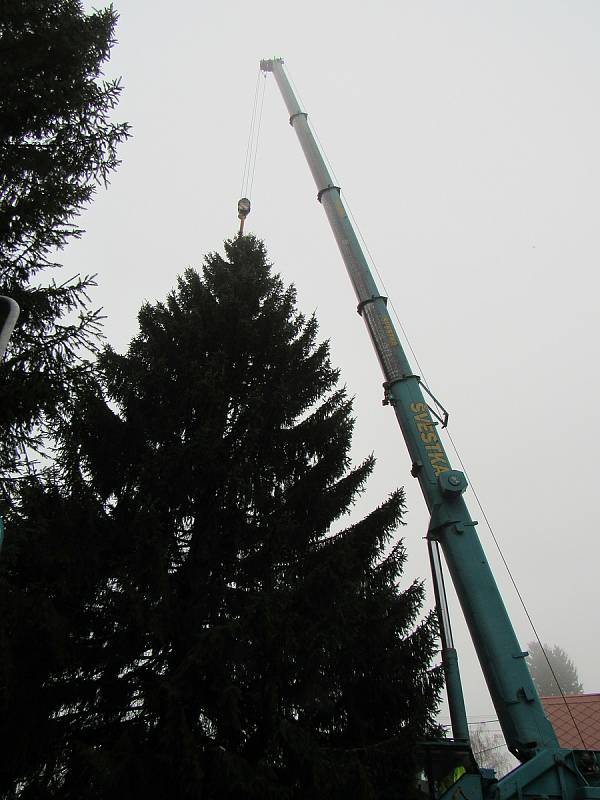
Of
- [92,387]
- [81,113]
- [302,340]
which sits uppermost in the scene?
[81,113]

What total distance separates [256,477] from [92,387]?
2379 millimetres

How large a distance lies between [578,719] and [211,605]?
51.5 ft

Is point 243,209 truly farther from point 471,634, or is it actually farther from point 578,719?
point 578,719

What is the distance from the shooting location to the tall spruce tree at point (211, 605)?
5125 millimetres

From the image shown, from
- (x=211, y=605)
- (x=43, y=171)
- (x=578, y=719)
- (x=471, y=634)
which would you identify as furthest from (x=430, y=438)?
(x=578, y=719)

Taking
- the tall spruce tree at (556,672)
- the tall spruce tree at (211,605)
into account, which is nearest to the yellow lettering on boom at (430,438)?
the tall spruce tree at (211,605)

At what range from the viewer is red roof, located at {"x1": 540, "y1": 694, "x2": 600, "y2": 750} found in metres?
16.2

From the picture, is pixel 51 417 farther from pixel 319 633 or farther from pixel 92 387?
pixel 319 633

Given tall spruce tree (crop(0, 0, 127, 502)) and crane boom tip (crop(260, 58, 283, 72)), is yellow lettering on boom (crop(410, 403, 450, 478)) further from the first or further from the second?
crane boom tip (crop(260, 58, 283, 72))

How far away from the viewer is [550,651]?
7412 cm

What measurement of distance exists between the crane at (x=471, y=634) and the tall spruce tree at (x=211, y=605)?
1.87 ft

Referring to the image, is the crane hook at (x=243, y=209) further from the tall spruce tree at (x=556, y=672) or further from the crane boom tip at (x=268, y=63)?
the tall spruce tree at (x=556, y=672)

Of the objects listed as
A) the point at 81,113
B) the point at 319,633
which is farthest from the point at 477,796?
the point at 81,113

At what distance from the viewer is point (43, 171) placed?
19.3ft
